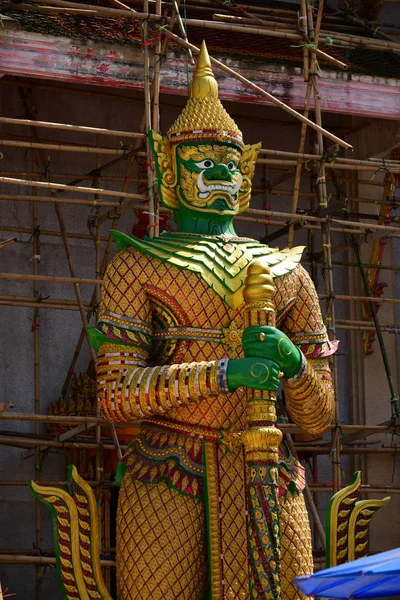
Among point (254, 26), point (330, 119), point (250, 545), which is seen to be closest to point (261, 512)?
point (250, 545)

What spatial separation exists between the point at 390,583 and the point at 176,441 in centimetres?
159

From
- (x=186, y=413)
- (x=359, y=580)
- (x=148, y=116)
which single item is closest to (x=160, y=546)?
(x=186, y=413)

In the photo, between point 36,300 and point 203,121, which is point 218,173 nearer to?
point 203,121

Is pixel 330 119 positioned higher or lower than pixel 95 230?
higher

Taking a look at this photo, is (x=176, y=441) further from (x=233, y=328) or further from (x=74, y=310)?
(x=74, y=310)

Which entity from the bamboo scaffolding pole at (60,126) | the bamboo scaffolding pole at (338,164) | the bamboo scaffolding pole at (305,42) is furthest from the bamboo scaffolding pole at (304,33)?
the bamboo scaffolding pole at (60,126)

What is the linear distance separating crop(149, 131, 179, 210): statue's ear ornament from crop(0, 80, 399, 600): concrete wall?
9.89 ft

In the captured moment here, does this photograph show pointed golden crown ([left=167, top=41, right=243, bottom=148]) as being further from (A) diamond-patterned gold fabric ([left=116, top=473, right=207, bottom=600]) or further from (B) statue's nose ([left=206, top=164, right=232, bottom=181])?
(A) diamond-patterned gold fabric ([left=116, top=473, right=207, bottom=600])

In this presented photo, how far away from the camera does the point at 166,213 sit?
1059cm

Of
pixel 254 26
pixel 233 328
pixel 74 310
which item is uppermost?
pixel 254 26

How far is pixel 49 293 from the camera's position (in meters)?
11.3

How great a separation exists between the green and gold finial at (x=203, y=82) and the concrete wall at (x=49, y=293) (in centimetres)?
289

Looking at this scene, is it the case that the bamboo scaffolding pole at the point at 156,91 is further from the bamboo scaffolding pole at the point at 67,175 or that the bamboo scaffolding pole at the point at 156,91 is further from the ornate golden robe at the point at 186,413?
the ornate golden robe at the point at 186,413

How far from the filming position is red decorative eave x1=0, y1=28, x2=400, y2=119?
31.7ft
